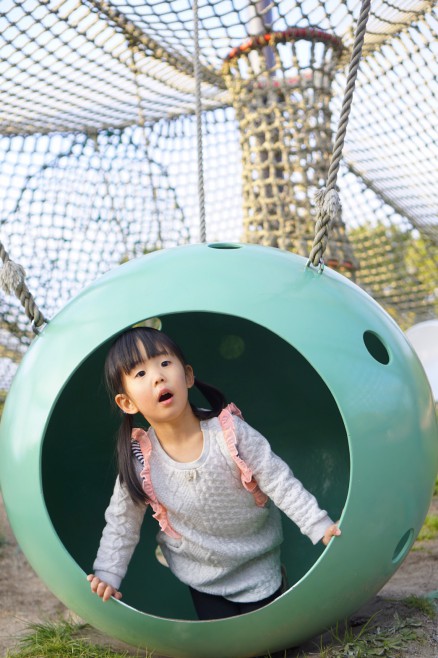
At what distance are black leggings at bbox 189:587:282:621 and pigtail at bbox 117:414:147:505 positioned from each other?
323mm

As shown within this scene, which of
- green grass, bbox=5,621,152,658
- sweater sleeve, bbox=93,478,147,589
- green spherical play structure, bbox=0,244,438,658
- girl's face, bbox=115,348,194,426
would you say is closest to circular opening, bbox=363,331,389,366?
green spherical play structure, bbox=0,244,438,658

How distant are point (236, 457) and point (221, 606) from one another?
431 millimetres

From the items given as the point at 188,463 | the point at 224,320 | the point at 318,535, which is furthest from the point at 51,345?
the point at 224,320

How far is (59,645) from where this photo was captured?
7.16ft

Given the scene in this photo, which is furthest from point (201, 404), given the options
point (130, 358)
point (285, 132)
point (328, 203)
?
point (285, 132)

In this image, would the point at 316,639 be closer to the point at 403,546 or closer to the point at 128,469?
the point at 403,546

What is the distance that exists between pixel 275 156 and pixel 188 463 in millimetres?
3131

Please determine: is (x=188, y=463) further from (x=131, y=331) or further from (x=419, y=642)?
(x=419, y=642)

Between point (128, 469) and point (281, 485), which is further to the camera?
point (128, 469)

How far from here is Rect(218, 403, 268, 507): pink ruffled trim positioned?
1994 mm

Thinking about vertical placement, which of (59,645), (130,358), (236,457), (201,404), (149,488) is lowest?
(59,645)

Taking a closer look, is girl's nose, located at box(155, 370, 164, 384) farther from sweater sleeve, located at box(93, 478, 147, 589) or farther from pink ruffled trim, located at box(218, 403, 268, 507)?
sweater sleeve, located at box(93, 478, 147, 589)

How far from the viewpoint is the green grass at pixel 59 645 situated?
2127 millimetres

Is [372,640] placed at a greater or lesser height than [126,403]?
lesser
